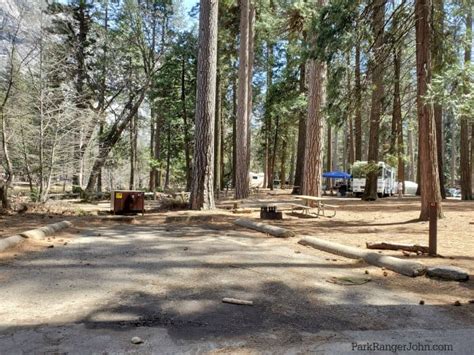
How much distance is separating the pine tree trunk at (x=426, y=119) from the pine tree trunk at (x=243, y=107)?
9.47 m

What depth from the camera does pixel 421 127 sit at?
10.3m

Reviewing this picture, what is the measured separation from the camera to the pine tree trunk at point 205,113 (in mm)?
12289

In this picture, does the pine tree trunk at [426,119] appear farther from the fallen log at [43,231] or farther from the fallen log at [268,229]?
the fallen log at [43,231]

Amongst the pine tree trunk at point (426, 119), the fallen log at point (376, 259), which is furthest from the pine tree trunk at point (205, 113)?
the pine tree trunk at point (426, 119)

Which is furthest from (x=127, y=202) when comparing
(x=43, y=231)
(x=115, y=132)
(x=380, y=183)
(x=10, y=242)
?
(x=380, y=183)

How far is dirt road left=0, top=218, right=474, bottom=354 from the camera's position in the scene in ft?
10.5

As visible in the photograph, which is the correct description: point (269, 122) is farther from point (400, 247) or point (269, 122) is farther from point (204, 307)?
point (204, 307)

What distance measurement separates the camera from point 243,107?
18.9 metres

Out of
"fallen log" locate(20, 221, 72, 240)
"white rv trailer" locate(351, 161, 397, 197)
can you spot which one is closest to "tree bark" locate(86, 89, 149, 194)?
"fallen log" locate(20, 221, 72, 240)

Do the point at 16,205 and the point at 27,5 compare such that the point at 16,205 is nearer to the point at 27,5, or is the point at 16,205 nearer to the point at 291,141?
the point at 27,5

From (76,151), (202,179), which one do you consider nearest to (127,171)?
(76,151)

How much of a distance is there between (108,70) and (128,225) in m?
19.5

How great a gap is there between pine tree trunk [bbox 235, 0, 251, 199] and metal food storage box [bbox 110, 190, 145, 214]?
7.29m

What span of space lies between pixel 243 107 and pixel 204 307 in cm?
1555
